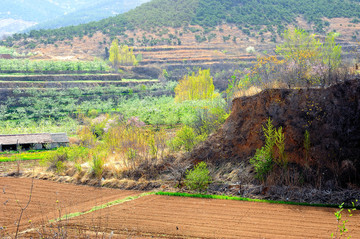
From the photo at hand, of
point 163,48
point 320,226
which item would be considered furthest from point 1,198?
point 163,48

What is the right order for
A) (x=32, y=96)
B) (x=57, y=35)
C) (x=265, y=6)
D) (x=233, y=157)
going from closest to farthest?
(x=233, y=157) → (x=32, y=96) → (x=57, y=35) → (x=265, y=6)

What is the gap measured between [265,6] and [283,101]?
9191cm

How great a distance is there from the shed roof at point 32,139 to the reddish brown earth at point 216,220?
2026 centimetres

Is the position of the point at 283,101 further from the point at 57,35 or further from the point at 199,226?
the point at 57,35

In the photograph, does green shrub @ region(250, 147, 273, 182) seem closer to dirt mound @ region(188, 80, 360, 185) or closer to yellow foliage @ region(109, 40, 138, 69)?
dirt mound @ region(188, 80, 360, 185)

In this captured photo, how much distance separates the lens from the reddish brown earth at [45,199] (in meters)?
14.5

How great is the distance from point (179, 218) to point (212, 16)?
90.6 m

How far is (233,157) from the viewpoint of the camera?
18406 millimetres

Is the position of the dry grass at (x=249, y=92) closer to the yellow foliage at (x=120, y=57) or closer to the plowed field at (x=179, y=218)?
the plowed field at (x=179, y=218)

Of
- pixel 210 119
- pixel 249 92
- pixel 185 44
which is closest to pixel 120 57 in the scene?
pixel 185 44

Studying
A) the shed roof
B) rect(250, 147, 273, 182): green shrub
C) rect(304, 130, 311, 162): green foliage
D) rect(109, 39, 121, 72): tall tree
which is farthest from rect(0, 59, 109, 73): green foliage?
rect(304, 130, 311, 162): green foliage

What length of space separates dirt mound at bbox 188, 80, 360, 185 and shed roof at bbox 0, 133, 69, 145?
20626 millimetres

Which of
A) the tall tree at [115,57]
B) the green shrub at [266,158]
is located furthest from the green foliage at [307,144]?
the tall tree at [115,57]

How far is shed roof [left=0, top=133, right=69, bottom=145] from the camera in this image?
32781 millimetres
